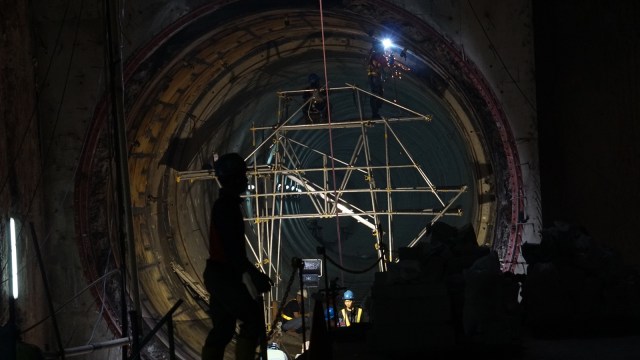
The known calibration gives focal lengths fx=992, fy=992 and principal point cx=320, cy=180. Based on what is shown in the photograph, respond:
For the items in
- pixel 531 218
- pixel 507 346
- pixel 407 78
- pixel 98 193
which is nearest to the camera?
pixel 507 346

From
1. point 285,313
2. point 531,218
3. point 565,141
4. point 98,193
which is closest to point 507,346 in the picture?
point 531,218

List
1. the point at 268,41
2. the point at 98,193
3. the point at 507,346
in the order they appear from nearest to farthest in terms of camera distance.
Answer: the point at 507,346 < the point at 98,193 < the point at 268,41

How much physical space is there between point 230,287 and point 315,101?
7.86m

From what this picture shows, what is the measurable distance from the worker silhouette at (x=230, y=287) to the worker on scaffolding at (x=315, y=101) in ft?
23.8

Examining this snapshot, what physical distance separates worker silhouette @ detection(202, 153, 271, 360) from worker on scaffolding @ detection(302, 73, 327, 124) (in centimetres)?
725

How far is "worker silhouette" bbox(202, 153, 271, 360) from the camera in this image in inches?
223

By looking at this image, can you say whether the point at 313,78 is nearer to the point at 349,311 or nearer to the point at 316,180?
the point at 349,311

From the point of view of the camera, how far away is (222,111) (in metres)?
12.9

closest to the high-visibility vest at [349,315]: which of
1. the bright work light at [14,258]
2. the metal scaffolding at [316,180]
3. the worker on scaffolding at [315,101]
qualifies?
the metal scaffolding at [316,180]

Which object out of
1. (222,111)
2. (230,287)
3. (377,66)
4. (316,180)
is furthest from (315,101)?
(230,287)

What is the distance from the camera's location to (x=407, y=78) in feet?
A: 40.9

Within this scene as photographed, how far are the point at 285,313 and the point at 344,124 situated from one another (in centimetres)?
363

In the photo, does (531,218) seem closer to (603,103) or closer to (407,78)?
(603,103)

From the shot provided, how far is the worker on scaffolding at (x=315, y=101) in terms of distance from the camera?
1320 cm
